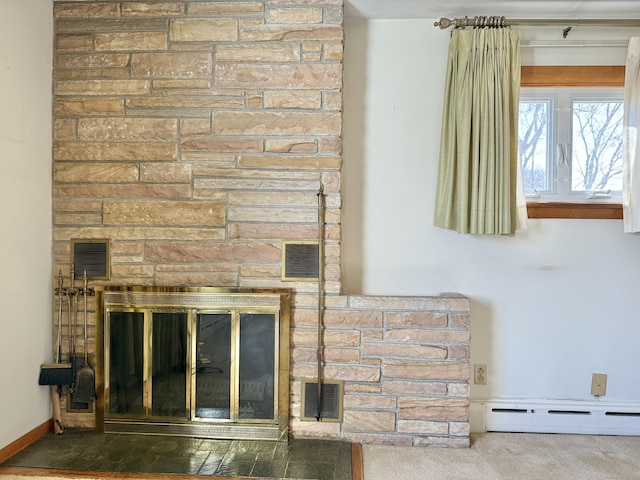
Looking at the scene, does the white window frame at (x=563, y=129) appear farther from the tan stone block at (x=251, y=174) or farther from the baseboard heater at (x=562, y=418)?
the tan stone block at (x=251, y=174)

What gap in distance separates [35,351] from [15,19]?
1.68 metres

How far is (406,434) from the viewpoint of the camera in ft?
7.54

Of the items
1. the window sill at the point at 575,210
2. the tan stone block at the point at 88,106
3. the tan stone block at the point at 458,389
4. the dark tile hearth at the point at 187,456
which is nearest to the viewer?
the dark tile hearth at the point at 187,456

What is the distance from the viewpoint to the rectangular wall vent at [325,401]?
7.57ft

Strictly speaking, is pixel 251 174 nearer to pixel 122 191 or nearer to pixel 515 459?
pixel 122 191

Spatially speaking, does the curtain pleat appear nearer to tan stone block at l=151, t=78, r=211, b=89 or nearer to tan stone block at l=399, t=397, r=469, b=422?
tan stone block at l=399, t=397, r=469, b=422

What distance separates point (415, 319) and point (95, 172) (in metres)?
1.93

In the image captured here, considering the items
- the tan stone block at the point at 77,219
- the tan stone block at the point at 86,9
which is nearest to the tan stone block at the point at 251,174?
the tan stone block at the point at 77,219

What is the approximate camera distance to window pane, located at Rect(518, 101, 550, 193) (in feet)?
8.38

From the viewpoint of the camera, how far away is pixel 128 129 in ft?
7.79

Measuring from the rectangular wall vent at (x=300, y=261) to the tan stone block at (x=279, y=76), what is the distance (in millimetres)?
857

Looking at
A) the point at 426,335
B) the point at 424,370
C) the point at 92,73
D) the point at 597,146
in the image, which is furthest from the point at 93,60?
the point at 597,146

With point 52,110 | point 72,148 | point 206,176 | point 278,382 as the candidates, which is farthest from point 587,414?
point 52,110

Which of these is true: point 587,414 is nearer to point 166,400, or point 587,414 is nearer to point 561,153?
point 561,153
